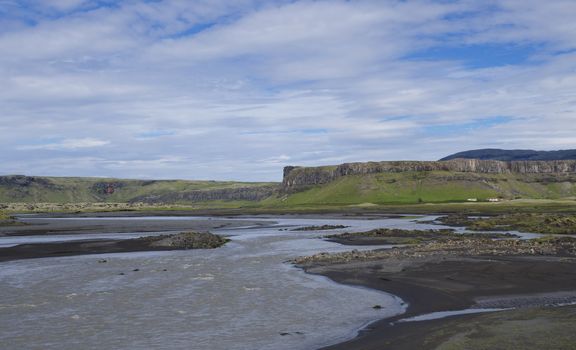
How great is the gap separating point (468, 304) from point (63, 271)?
33.2 metres

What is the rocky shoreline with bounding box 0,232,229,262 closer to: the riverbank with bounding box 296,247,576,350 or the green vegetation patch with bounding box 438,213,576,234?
the riverbank with bounding box 296,247,576,350

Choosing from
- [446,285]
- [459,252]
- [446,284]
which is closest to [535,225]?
[459,252]

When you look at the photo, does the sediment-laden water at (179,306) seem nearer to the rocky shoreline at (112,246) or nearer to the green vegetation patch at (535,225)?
the rocky shoreline at (112,246)

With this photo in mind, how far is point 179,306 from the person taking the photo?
30.1 meters

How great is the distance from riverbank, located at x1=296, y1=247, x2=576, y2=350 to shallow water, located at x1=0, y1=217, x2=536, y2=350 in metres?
1.50

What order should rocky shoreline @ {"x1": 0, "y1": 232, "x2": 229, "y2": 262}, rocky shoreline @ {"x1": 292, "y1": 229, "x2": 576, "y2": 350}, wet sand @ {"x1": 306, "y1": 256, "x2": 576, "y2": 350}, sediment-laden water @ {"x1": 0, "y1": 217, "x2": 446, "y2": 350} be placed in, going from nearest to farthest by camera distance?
rocky shoreline @ {"x1": 292, "y1": 229, "x2": 576, "y2": 350} → wet sand @ {"x1": 306, "y1": 256, "x2": 576, "y2": 350} → sediment-laden water @ {"x1": 0, "y1": 217, "x2": 446, "y2": 350} → rocky shoreline @ {"x1": 0, "y1": 232, "x2": 229, "y2": 262}

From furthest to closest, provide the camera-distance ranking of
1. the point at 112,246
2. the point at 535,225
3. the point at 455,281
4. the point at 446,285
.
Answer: the point at 535,225
the point at 112,246
the point at 455,281
the point at 446,285

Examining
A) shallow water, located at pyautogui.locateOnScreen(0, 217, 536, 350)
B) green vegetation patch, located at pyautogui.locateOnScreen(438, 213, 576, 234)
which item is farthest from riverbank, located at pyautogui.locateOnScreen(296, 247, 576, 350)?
green vegetation patch, located at pyautogui.locateOnScreen(438, 213, 576, 234)

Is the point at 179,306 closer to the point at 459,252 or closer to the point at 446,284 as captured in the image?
the point at 446,284

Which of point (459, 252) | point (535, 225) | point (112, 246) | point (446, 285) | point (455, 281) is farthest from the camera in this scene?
point (535, 225)

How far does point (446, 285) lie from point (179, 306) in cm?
1604

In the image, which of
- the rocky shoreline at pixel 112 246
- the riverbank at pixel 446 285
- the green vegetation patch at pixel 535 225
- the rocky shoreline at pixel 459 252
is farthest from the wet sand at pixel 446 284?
the green vegetation patch at pixel 535 225

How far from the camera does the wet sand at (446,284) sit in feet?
72.2

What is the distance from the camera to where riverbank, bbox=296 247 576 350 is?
21359 millimetres
